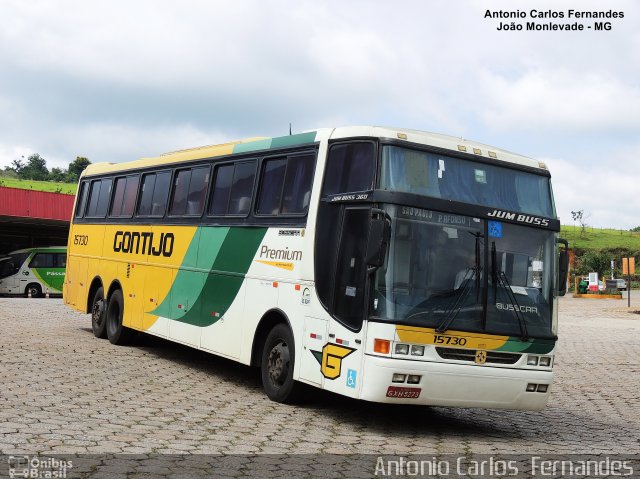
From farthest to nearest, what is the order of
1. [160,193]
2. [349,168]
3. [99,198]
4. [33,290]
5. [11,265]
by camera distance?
[33,290] → [11,265] → [99,198] → [160,193] → [349,168]

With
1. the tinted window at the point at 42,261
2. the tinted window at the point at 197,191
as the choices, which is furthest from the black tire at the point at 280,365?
the tinted window at the point at 42,261

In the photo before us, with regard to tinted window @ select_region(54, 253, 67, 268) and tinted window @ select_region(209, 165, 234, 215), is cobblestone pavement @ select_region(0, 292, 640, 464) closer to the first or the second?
tinted window @ select_region(209, 165, 234, 215)

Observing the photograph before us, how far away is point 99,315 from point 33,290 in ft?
82.2

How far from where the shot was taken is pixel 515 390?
1009cm

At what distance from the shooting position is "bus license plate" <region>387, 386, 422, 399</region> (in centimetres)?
942

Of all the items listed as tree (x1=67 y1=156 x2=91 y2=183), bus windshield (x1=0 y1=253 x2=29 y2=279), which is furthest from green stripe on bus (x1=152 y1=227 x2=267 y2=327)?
tree (x1=67 y1=156 x2=91 y2=183)

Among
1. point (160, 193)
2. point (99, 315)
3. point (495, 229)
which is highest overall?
point (160, 193)

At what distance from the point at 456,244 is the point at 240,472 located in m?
3.88

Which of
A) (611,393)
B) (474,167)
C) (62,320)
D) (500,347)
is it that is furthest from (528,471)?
(62,320)

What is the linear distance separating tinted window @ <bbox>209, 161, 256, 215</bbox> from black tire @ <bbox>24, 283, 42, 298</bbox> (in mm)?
30344

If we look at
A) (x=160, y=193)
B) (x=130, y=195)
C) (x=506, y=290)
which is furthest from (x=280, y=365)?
(x=130, y=195)

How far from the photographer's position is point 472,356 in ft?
32.2

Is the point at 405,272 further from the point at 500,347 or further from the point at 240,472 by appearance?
the point at 240,472

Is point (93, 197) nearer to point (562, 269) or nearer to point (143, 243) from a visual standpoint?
point (143, 243)
